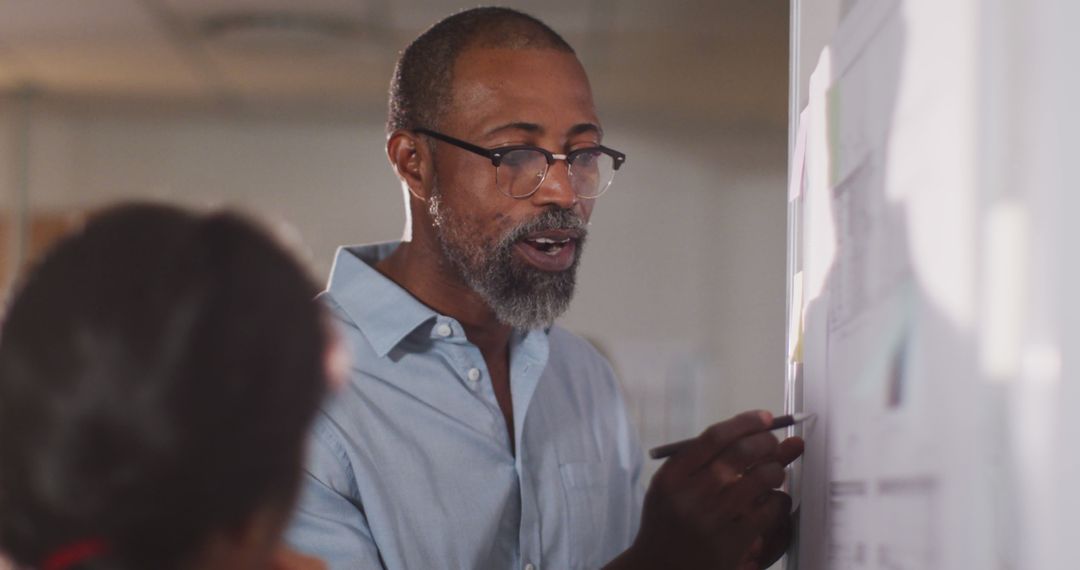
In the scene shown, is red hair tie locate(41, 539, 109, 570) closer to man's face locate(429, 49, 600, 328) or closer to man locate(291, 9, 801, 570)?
man locate(291, 9, 801, 570)

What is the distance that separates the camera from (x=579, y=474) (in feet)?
3.78

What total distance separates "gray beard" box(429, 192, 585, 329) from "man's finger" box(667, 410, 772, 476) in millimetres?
274

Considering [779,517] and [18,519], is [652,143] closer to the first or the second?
[779,517]

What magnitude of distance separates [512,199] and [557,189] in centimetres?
5

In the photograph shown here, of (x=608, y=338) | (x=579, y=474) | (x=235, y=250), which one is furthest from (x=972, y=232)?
(x=608, y=338)

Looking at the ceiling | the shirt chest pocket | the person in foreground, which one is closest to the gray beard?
the shirt chest pocket

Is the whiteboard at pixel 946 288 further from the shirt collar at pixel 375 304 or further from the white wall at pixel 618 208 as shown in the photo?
the white wall at pixel 618 208

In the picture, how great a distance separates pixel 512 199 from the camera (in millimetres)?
1075

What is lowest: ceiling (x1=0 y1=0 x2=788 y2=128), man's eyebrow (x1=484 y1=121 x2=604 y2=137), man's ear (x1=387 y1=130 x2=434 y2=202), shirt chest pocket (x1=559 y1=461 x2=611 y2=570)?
shirt chest pocket (x1=559 y1=461 x2=611 y2=570)

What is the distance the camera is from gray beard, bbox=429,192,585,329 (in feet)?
3.53

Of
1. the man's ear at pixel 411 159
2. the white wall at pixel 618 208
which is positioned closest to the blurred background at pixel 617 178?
the white wall at pixel 618 208

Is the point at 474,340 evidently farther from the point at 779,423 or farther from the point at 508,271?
the point at 779,423

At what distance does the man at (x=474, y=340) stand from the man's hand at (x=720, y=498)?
0.03 metres

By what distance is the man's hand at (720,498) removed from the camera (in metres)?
0.84
